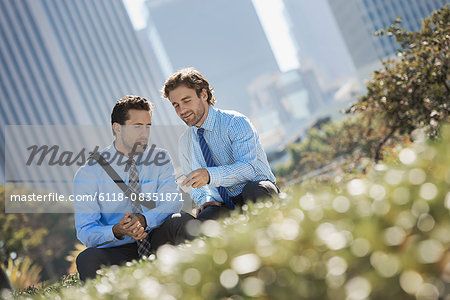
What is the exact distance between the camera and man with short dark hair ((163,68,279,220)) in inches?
142

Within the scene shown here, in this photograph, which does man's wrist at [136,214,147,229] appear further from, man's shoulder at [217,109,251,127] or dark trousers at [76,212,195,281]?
man's shoulder at [217,109,251,127]

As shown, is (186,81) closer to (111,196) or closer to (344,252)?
(111,196)

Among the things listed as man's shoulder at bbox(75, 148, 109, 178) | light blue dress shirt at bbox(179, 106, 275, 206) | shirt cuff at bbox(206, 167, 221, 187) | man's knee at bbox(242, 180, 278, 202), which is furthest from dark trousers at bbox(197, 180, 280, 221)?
man's shoulder at bbox(75, 148, 109, 178)

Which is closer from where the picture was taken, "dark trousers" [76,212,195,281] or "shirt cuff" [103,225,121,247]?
"dark trousers" [76,212,195,281]

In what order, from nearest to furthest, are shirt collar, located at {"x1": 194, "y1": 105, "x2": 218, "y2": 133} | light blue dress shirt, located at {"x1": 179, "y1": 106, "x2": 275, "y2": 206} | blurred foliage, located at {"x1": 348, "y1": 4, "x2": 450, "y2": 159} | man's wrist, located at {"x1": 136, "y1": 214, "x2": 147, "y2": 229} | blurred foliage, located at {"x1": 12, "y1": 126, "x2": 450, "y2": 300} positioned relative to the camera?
blurred foliage, located at {"x1": 12, "y1": 126, "x2": 450, "y2": 300}
man's wrist, located at {"x1": 136, "y1": 214, "x2": 147, "y2": 229}
light blue dress shirt, located at {"x1": 179, "y1": 106, "x2": 275, "y2": 206}
shirt collar, located at {"x1": 194, "y1": 105, "x2": 218, "y2": 133}
blurred foliage, located at {"x1": 348, "y1": 4, "x2": 450, "y2": 159}

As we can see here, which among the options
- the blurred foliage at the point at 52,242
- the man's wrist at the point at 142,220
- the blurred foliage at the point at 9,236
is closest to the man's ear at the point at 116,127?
the man's wrist at the point at 142,220

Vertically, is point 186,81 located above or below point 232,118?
above

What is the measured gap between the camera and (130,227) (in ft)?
10.6

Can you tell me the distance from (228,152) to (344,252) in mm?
2941

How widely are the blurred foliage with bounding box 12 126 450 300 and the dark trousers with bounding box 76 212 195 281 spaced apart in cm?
193

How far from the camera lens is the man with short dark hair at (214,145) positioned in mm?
3604

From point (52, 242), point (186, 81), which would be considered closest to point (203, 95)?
point (186, 81)

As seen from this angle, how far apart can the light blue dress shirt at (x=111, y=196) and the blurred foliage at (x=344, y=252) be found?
7.17 ft

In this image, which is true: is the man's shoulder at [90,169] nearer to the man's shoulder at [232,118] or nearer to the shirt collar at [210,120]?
the shirt collar at [210,120]
